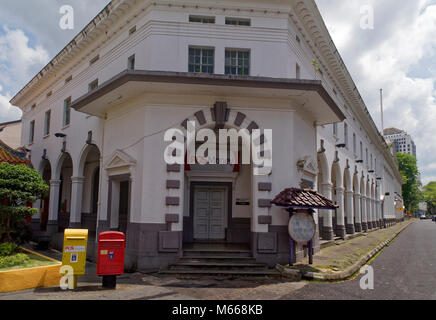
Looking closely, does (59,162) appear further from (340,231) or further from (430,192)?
(430,192)

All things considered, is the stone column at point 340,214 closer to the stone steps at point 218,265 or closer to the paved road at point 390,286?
the paved road at point 390,286

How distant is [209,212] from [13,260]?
724 cm

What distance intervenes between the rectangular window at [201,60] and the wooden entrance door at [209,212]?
4845 mm

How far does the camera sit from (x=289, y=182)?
1142 cm

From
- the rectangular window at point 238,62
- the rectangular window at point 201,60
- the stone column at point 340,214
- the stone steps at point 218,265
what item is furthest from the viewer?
the stone column at point 340,214

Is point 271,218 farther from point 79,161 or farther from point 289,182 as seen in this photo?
point 79,161

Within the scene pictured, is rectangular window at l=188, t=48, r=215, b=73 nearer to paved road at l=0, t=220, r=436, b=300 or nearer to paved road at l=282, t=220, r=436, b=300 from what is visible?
paved road at l=0, t=220, r=436, b=300

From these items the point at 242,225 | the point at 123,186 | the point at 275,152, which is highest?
the point at 275,152

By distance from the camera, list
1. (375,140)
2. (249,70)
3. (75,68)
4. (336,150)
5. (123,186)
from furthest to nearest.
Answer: (375,140), (336,150), (75,68), (123,186), (249,70)

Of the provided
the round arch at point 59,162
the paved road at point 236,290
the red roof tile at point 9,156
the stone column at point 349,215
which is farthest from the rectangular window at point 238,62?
the stone column at point 349,215

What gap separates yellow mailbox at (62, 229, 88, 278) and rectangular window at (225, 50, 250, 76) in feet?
25.0

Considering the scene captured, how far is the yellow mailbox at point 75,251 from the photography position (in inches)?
325
